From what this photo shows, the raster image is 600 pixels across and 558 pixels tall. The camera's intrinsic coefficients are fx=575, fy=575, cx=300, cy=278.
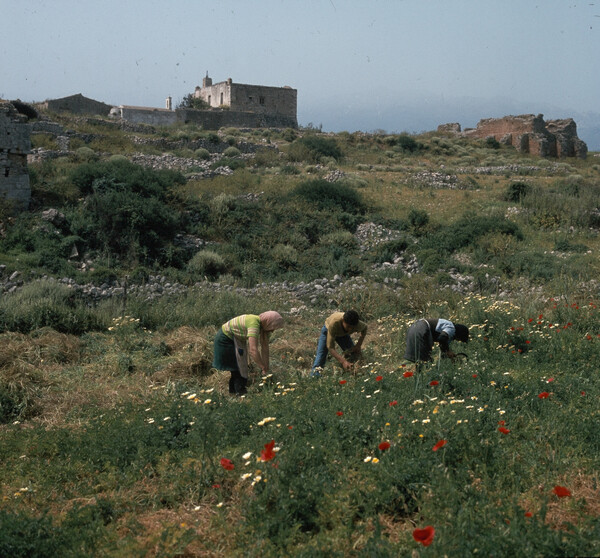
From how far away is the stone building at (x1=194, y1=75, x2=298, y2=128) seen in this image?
45688mm

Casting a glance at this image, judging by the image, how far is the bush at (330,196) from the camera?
18.6 metres

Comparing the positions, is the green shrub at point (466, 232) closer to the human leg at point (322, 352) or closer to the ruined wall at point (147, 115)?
the human leg at point (322, 352)

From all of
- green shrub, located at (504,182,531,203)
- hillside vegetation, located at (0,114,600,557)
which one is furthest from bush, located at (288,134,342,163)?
green shrub, located at (504,182,531,203)

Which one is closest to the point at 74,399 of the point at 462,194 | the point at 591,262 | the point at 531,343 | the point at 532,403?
the point at 532,403

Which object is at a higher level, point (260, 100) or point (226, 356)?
point (260, 100)

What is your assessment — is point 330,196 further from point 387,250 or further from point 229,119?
point 229,119

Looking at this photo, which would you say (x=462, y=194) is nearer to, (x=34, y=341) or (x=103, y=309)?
(x=103, y=309)

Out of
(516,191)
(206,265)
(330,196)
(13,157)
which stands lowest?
(206,265)

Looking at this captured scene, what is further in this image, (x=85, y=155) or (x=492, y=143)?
(x=492, y=143)

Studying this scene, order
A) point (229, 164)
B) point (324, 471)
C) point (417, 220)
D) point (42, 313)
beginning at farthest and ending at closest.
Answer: point (229, 164) < point (417, 220) < point (42, 313) < point (324, 471)

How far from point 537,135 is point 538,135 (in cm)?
6

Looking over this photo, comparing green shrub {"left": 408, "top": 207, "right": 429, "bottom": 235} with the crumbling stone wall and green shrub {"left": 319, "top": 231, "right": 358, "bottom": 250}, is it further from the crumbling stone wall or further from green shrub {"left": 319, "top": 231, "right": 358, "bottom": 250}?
the crumbling stone wall

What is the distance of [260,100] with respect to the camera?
46.5 metres

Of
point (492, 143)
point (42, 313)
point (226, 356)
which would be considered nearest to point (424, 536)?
point (226, 356)
